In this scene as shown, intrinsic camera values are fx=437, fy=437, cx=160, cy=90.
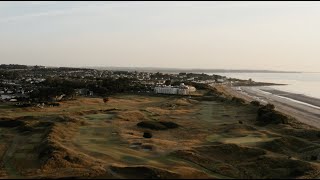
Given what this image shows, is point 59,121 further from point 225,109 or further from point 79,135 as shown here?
point 225,109

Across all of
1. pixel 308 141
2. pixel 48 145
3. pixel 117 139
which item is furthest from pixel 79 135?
pixel 308 141

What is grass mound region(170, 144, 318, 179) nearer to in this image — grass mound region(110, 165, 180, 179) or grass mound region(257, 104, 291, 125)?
grass mound region(110, 165, 180, 179)

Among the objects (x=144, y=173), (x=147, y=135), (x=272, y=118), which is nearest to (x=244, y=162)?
(x=144, y=173)

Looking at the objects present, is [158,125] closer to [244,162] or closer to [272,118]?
[272,118]

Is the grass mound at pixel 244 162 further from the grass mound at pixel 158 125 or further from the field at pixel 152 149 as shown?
the grass mound at pixel 158 125

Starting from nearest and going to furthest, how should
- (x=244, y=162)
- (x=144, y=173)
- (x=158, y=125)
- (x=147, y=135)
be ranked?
(x=144, y=173) → (x=244, y=162) → (x=147, y=135) → (x=158, y=125)

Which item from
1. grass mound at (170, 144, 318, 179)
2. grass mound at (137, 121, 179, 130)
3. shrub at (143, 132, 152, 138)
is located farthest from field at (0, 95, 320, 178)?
shrub at (143, 132, 152, 138)

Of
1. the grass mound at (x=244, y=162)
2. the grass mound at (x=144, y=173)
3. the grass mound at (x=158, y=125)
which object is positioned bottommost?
the grass mound at (x=158, y=125)

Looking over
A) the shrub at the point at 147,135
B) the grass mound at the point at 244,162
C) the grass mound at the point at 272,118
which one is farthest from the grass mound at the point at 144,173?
the grass mound at the point at 272,118

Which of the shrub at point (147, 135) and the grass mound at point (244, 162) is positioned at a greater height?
the grass mound at point (244, 162)
